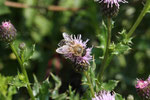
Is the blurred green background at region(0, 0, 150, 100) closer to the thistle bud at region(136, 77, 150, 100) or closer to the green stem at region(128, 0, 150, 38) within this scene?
the green stem at region(128, 0, 150, 38)

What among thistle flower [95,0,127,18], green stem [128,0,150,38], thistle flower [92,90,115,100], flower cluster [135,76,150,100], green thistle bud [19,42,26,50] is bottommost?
flower cluster [135,76,150,100]

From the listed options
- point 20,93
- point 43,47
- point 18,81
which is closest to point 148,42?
point 43,47

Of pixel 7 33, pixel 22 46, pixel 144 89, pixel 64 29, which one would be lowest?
pixel 144 89

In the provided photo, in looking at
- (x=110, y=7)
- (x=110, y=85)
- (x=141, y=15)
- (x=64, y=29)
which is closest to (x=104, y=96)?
(x=110, y=85)

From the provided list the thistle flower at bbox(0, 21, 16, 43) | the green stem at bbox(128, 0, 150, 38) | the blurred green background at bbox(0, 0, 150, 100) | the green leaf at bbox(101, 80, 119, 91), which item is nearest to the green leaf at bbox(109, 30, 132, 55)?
the green stem at bbox(128, 0, 150, 38)

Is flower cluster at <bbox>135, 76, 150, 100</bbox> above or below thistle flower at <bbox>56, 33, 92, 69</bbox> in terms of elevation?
below

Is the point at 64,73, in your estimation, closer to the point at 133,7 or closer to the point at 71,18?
the point at 71,18

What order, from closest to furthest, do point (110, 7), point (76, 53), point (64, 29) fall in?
point (76, 53), point (110, 7), point (64, 29)

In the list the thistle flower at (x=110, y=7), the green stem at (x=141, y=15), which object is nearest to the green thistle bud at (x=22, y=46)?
the thistle flower at (x=110, y=7)

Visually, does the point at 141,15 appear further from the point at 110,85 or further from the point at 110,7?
the point at 110,85
